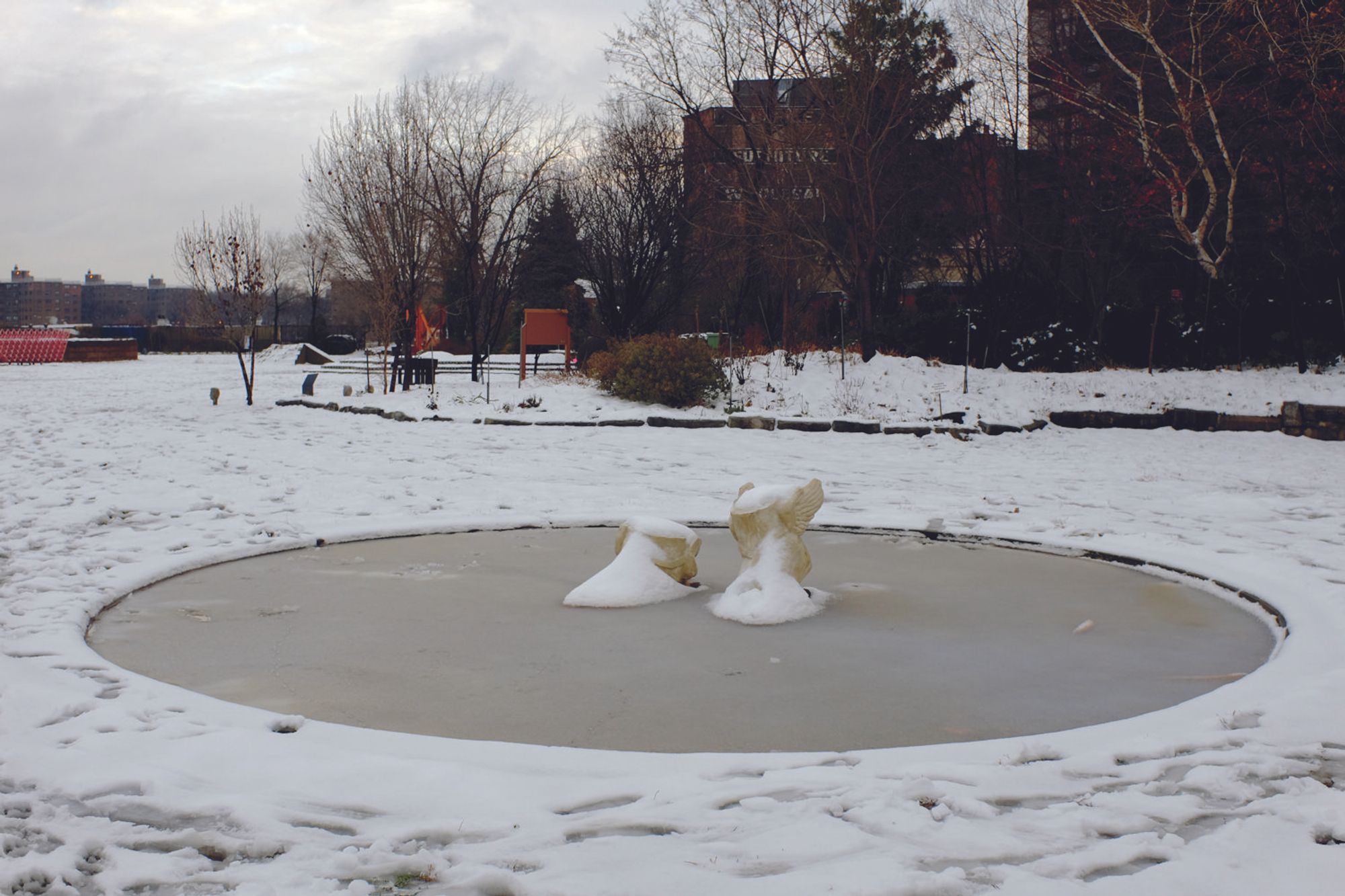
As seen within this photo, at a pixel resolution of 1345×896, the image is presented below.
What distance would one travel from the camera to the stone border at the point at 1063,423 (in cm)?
1304

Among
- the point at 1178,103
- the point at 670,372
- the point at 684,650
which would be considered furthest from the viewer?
the point at 1178,103

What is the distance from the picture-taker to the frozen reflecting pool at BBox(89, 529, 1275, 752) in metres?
3.74

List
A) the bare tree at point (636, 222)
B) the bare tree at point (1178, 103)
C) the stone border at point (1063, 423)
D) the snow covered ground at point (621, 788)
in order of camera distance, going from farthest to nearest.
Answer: the bare tree at point (636, 222), the bare tree at point (1178, 103), the stone border at point (1063, 423), the snow covered ground at point (621, 788)

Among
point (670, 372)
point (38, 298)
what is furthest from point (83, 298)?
point (670, 372)

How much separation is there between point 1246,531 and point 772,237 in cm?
1455

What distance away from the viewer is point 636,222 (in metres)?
24.1

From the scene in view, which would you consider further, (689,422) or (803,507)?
(689,422)

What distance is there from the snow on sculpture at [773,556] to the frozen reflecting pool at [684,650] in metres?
0.12

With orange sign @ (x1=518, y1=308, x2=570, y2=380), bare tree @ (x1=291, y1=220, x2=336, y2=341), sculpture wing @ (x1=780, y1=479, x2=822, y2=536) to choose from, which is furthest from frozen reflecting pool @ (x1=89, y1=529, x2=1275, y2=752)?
bare tree @ (x1=291, y1=220, x2=336, y2=341)

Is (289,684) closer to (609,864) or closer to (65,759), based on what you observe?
(65,759)

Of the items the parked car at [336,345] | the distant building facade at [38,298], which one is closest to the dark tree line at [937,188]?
the parked car at [336,345]

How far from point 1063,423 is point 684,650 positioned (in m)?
11.1

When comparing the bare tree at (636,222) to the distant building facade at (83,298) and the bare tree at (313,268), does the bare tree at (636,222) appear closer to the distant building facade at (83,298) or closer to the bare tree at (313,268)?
the bare tree at (313,268)

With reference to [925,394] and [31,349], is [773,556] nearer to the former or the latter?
[925,394]
